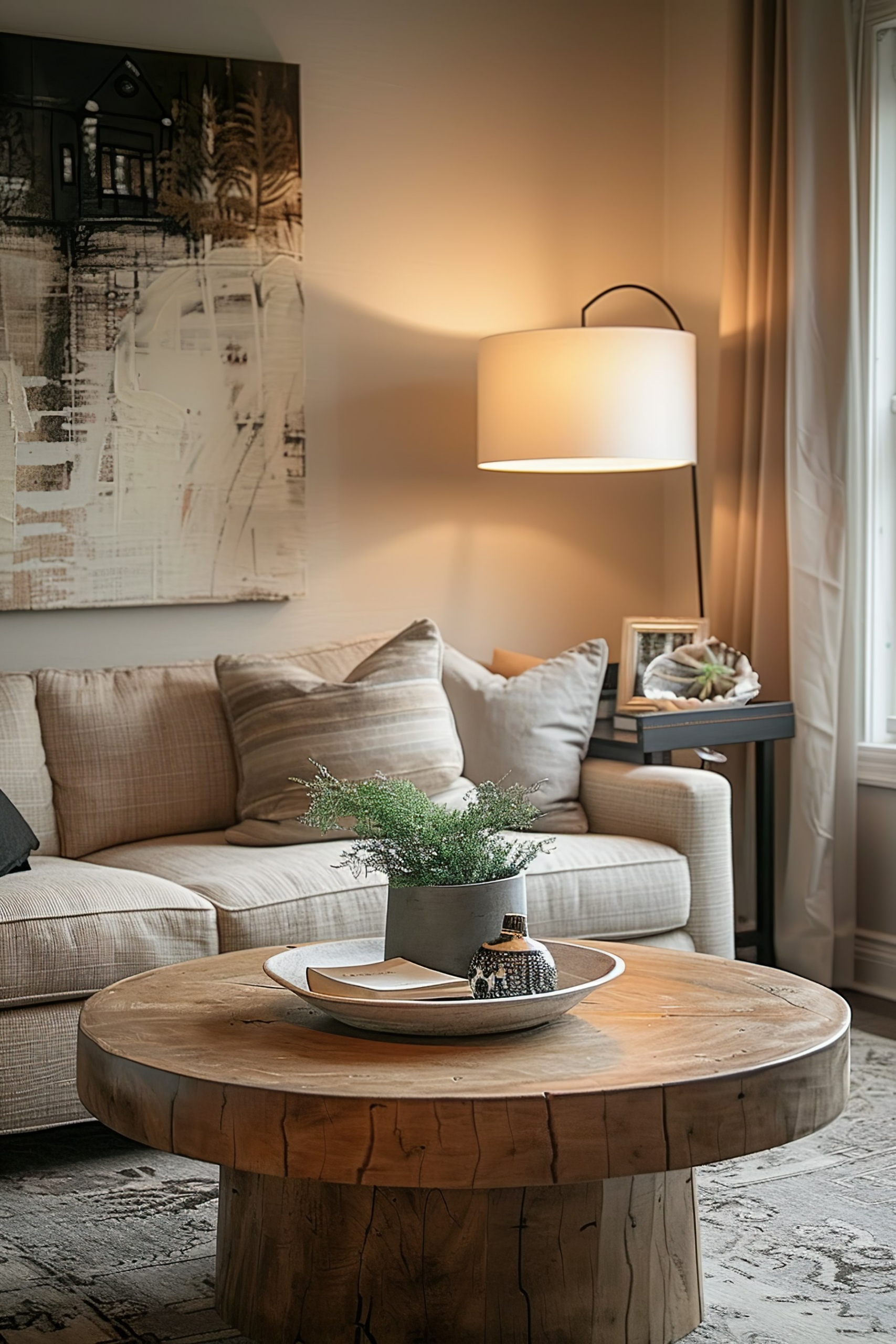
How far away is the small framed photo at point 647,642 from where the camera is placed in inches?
144

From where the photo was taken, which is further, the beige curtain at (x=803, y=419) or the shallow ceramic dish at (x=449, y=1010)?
the beige curtain at (x=803, y=419)

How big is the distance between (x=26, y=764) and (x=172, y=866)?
0.48 metres

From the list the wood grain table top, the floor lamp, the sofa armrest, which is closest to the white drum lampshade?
the floor lamp

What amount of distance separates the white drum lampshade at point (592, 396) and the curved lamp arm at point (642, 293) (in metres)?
0.48

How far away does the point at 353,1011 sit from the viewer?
5.64 ft

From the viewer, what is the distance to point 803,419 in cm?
360

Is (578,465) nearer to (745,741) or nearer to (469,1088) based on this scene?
(745,741)

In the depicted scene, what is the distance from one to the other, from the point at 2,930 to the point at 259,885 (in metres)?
0.50

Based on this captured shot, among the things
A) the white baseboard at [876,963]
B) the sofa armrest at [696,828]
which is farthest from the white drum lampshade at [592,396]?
the white baseboard at [876,963]

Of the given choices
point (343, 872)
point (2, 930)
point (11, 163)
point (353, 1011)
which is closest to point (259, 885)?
point (343, 872)

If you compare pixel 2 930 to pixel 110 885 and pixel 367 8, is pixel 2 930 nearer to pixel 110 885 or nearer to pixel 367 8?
pixel 110 885

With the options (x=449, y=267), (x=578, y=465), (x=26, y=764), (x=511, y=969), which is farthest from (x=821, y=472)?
(x=511, y=969)

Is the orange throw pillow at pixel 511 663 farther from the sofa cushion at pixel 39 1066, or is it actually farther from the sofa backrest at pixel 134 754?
the sofa cushion at pixel 39 1066

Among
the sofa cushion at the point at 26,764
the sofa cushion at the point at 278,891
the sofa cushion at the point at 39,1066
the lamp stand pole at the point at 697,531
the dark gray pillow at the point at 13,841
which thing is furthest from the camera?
the lamp stand pole at the point at 697,531
